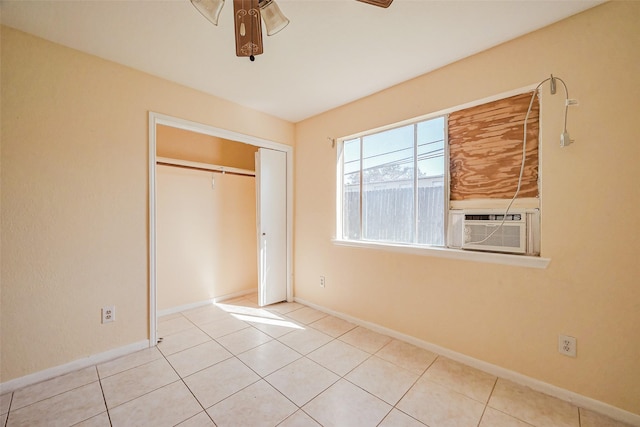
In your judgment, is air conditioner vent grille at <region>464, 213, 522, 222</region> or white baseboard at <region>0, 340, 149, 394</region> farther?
air conditioner vent grille at <region>464, 213, 522, 222</region>

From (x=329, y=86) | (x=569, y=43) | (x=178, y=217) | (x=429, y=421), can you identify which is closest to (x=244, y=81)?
(x=329, y=86)

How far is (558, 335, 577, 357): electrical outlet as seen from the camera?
62.7 inches

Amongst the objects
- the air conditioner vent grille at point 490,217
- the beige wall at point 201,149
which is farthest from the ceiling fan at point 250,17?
the beige wall at point 201,149

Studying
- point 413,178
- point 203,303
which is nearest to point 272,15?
point 413,178

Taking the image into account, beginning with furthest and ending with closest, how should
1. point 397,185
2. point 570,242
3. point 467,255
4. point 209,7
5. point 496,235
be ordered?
point 397,185 → point 467,255 → point 496,235 → point 570,242 → point 209,7

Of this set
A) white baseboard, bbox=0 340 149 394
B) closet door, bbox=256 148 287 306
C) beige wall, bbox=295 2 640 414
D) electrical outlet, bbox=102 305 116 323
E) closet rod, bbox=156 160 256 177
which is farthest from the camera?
closet door, bbox=256 148 287 306

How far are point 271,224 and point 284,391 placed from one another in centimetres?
197

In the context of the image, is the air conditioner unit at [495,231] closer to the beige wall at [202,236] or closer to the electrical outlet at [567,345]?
the electrical outlet at [567,345]

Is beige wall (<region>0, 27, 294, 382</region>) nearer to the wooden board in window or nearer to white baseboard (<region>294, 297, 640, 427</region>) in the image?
white baseboard (<region>294, 297, 640, 427</region>)

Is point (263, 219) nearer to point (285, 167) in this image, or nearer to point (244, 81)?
point (285, 167)

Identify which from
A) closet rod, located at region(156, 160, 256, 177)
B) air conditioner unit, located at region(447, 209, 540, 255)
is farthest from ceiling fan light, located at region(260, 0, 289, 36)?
closet rod, located at region(156, 160, 256, 177)

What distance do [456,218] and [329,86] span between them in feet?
5.71

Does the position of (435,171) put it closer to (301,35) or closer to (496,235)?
(496,235)

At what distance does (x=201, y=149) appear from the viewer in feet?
11.1
